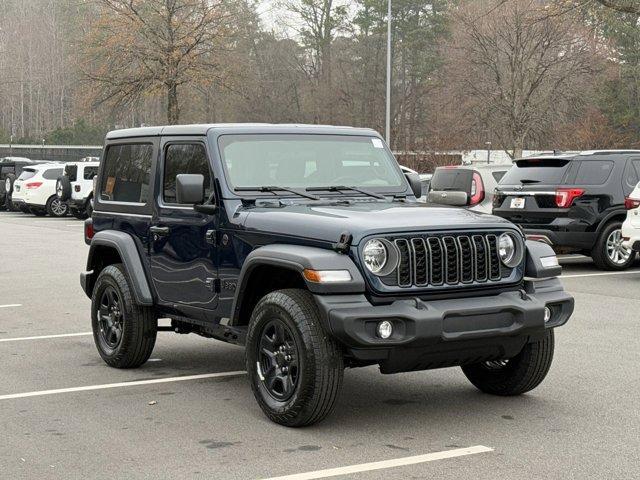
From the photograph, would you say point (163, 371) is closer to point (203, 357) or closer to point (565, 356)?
point (203, 357)

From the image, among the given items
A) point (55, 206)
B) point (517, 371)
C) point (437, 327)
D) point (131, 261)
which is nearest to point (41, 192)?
point (55, 206)

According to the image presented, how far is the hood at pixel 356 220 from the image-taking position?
614 cm

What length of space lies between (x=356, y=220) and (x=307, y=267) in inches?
19.2

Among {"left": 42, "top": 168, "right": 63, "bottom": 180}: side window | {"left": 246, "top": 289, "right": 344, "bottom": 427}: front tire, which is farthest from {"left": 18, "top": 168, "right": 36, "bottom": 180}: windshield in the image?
{"left": 246, "top": 289, "right": 344, "bottom": 427}: front tire

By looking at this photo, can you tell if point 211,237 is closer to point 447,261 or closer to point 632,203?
point 447,261

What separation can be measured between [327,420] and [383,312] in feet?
3.18

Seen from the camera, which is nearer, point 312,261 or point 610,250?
point 312,261

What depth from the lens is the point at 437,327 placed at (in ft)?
19.5

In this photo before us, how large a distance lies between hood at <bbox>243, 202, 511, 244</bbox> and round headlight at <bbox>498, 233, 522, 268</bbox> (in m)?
0.09

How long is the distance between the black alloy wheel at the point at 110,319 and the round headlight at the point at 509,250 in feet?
9.94

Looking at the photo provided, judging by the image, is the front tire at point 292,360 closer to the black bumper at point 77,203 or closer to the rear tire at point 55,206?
the black bumper at point 77,203

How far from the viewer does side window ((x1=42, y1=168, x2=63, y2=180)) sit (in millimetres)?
33841

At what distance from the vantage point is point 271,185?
285 inches

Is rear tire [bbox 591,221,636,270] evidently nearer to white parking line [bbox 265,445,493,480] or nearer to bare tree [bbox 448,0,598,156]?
white parking line [bbox 265,445,493,480]
